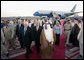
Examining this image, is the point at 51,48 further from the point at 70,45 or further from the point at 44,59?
the point at 70,45

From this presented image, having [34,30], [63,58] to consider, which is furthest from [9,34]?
[63,58]

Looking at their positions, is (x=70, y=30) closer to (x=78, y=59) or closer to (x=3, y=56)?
(x=78, y=59)

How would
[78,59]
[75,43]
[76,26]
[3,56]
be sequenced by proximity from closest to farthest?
[78,59], [3,56], [76,26], [75,43]

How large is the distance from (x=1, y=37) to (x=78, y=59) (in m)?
3.60

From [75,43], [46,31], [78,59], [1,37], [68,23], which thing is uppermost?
[68,23]

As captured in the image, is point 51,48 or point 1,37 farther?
point 1,37

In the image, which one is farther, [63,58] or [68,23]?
[68,23]

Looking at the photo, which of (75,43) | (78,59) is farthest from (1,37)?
(75,43)

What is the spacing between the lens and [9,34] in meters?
4.89

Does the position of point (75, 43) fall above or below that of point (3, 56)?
above

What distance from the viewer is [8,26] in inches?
200

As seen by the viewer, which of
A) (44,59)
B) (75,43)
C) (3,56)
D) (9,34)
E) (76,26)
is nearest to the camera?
(44,59)

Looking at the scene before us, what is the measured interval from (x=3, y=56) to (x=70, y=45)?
13.7 feet

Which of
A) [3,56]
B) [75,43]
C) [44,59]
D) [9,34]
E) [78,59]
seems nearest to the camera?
[44,59]
